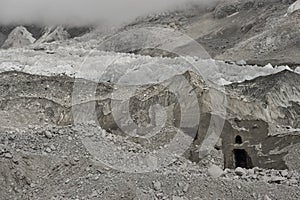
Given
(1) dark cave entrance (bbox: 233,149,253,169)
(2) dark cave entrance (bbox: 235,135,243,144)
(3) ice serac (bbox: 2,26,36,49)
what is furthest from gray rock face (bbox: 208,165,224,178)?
(3) ice serac (bbox: 2,26,36,49)

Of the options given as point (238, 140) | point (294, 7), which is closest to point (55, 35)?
point (294, 7)

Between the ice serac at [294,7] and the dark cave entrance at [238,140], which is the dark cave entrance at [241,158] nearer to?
the dark cave entrance at [238,140]

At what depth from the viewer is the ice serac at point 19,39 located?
36.1m

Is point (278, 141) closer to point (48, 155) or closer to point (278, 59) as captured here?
point (48, 155)

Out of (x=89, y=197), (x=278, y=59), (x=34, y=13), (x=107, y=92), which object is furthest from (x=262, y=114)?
(x=34, y=13)

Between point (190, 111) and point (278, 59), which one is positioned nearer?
point (190, 111)

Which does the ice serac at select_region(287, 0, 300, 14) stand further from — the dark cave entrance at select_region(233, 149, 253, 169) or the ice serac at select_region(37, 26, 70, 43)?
the dark cave entrance at select_region(233, 149, 253, 169)

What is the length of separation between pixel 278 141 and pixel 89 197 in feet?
11.8

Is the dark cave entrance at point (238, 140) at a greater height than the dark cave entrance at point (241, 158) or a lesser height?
greater

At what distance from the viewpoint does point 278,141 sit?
28.6 feet

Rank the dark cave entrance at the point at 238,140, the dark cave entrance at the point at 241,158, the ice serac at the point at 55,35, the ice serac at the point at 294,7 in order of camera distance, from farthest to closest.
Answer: the ice serac at the point at 55,35 → the ice serac at the point at 294,7 → the dark cave entrance at the point at 238,140 → the dark cave entrance at the point at 241,158

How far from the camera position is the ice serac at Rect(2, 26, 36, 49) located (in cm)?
3609

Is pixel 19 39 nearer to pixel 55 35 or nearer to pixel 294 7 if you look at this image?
pixel 55 35

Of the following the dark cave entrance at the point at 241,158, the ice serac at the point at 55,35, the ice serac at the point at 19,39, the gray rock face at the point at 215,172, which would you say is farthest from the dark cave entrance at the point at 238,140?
the ice serac at the point at 19,39
